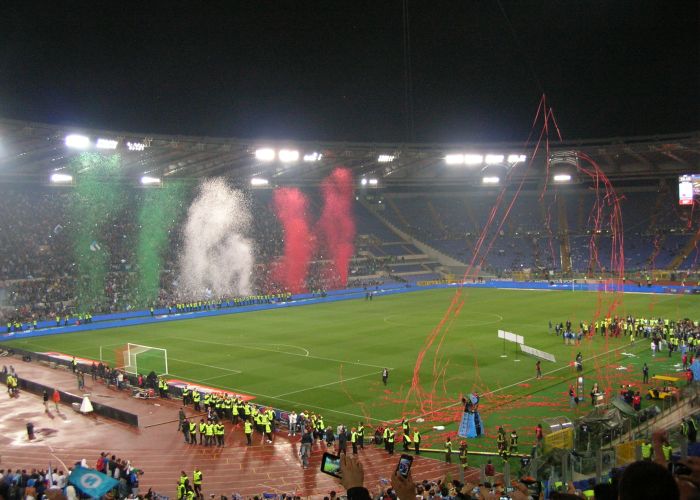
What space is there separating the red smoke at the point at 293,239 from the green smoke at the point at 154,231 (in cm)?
1176

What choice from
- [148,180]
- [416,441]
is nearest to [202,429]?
[416,441]

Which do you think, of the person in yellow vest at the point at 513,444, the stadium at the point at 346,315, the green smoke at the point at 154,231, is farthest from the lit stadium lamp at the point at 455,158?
the person in yellow vest at the point at 513,444

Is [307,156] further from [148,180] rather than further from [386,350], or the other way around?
[386,350]

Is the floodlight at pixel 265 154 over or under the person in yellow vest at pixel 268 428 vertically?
over

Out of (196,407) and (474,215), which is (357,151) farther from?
(196,407)

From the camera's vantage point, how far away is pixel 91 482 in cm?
878

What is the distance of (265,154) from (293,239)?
57.0 feet

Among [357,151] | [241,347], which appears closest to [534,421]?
[241,347]

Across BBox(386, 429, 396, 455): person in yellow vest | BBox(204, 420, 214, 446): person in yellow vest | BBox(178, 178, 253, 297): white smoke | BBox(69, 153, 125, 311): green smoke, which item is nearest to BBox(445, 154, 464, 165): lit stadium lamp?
BBox(178, 178, 253, 297): white smoke

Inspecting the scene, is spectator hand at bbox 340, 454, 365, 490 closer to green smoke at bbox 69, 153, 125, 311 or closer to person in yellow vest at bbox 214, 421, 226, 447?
person in yellow vest at bbox 214, 421, 226, 447

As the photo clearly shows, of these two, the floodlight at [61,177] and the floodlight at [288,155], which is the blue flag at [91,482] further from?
the floodlight at [61,177]

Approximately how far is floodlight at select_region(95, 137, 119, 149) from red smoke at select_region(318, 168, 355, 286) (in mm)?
29999

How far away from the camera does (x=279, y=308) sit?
5869 cm

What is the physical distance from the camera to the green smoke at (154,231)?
198ft
